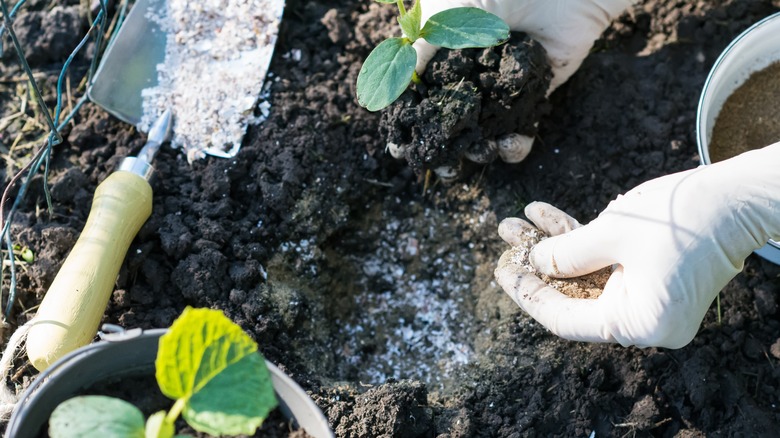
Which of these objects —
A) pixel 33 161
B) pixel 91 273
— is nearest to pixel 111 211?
pixel 91 273

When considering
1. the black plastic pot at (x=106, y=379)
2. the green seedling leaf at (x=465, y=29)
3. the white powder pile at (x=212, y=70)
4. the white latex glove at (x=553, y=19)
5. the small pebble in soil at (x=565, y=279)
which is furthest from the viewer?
the white powder pile at (x=212, y=70)

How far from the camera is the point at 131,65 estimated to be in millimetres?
1868

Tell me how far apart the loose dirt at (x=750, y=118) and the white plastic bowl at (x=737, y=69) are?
0.07 ft

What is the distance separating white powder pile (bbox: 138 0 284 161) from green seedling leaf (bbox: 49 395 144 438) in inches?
35.5

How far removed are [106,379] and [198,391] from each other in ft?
0.97

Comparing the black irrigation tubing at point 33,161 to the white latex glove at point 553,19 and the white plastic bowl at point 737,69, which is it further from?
the white plastic bowl at point 737,69

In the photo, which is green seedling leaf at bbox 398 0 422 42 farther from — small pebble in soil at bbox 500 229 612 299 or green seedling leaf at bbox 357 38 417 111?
small pebble in soil at bbox 500 229 612 299

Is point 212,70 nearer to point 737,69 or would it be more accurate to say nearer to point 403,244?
point 403,244

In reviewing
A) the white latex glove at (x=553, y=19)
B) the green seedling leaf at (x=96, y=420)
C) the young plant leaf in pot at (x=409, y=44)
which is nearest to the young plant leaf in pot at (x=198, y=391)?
the green seedling leaf at (x=96, y=420)

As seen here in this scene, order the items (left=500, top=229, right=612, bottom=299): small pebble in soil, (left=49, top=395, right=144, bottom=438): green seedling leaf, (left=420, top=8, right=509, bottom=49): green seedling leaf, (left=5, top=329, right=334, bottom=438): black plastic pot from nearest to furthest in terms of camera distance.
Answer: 1. (left=49, top=395, right=144, bottom=438): green seedling leaf
2. (left=5, top=329, right=334, bottom=438): black plastic pot
3. (left=420, top=8, right=509, bottom=49): green seedling leaf
4. (left=500, top=229, right=612, bottom=299): small pebble in soil

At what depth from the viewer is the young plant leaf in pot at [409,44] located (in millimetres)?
1502

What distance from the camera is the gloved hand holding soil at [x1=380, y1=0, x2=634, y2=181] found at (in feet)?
5.48

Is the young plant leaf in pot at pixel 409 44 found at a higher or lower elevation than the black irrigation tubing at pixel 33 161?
higher

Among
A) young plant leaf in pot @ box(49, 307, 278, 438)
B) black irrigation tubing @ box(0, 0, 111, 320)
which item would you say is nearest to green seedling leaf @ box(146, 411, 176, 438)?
young plant leaf in pot @ box(49, 307, 278, 438)
